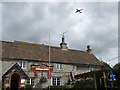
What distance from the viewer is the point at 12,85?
82.3 feet

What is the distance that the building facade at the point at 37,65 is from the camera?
2358 cm

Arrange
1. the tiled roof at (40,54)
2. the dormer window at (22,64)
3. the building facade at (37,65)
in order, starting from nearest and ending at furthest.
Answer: the building facade at (37,65)
the dormer window at (22,64)
the tiled roof at (40,54)

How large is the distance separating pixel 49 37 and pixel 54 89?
809cm

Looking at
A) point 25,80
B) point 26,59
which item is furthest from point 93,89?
point 26,59

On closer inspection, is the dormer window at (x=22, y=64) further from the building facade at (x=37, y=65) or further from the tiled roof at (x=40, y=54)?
the tiled roof at (x=40, y=54)

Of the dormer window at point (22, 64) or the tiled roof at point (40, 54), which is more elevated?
the tiled roof at point (40, 54)

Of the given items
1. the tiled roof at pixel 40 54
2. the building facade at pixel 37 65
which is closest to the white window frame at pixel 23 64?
the building facade at pixel 37 65

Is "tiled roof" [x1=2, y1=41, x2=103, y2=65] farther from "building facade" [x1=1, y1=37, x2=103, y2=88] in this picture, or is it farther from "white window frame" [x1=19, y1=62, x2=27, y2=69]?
"white window frame" [x1=19, y1=62, x2=27, y2=69]

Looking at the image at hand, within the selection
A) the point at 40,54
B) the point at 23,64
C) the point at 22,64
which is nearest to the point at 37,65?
the point at 23,64

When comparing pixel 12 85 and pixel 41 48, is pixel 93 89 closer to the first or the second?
pixel 12 85

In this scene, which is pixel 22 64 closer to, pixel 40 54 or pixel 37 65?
pixel 37 65

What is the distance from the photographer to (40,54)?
2944 cm

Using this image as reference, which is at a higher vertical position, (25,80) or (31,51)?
(31,51)

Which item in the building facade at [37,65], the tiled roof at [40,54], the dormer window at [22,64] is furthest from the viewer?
the tiled roof at [40,54]
